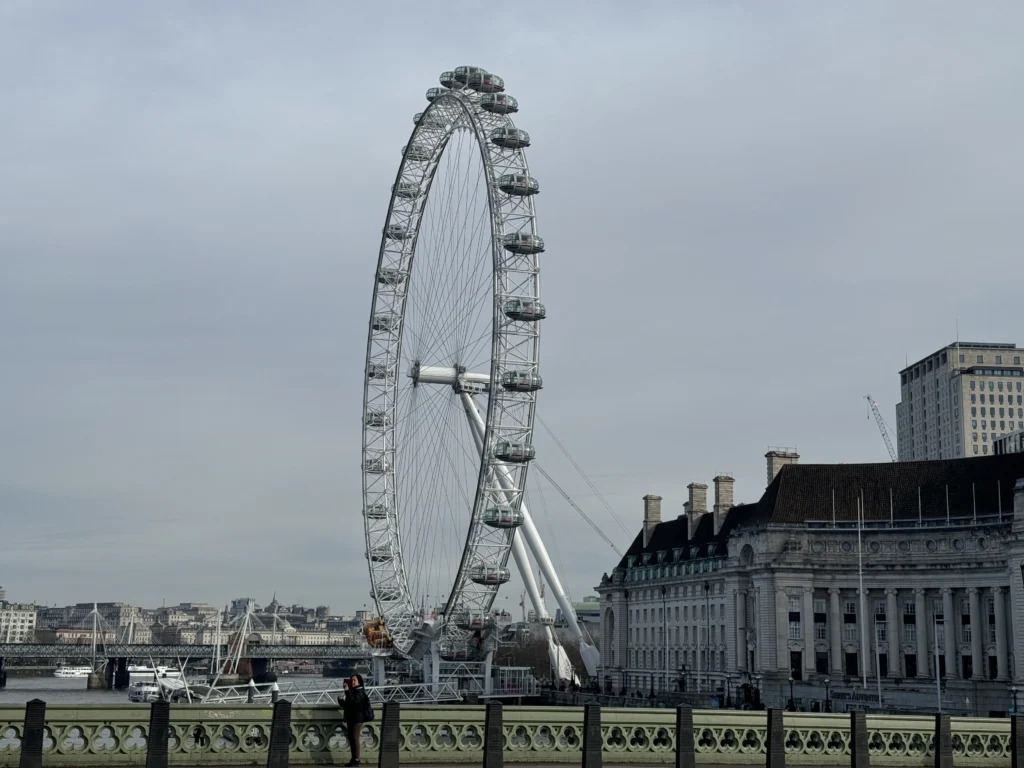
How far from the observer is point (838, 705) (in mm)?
88875

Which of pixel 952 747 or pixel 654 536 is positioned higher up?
pixel 654 536

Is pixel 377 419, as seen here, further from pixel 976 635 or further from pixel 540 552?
pixel 976 635

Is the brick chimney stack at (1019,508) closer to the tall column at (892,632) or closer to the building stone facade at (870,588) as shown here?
the building stone facade at (870,588)

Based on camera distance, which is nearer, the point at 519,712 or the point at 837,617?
the point at 519,712

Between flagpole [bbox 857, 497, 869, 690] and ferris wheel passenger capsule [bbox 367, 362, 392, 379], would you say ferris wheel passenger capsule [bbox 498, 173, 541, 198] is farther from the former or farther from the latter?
flagpole [bbox 857, 497, 869, 690]

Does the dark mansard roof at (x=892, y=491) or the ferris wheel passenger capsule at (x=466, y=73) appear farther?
the dark mansard roof at (x=892, y=491)

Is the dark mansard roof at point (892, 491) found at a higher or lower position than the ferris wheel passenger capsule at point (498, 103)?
lower

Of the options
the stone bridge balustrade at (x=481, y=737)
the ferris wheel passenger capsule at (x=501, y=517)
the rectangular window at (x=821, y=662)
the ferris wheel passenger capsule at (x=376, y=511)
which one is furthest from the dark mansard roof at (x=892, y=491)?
the stone bridge balustrade at (x=481, y=737)

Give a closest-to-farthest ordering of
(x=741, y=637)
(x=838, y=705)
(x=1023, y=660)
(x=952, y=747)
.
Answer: (x=952, y=747) < (x=838, y=705) < (x=1023, y=660) < (x=741, y=637)

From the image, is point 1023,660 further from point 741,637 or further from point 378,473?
point 378,473

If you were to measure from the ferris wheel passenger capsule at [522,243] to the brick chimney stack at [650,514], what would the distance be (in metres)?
75.8

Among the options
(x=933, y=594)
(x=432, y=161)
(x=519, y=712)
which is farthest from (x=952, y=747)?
(x=933, y=594)

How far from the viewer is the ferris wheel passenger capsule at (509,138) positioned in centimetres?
8056

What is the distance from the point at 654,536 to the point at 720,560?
87.6ft
